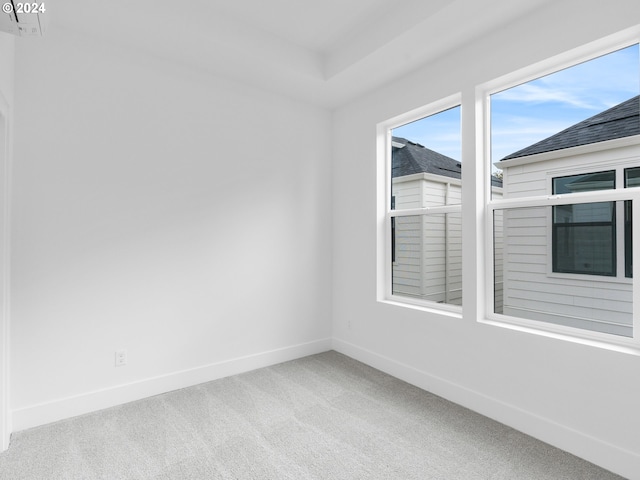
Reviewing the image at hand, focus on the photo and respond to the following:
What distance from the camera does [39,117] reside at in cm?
245

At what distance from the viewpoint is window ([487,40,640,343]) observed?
207 centimetres

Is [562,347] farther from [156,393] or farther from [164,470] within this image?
[156,393]

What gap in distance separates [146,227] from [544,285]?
296cm

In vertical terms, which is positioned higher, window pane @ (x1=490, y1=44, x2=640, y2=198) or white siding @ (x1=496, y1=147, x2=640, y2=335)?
window pane @ (x1=490, y1=44, x2=640, y2=198)

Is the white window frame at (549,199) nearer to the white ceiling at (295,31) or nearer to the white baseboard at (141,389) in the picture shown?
the white ceiling at (295,31)

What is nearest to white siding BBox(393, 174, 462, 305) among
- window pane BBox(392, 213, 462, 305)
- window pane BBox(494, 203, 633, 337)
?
window pane BBox(392, 213, 462, 305)

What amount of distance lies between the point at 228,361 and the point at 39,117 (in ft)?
7.77

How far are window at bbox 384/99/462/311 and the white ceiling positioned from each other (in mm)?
546

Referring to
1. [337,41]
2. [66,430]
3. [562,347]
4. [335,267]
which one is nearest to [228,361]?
[66,430]

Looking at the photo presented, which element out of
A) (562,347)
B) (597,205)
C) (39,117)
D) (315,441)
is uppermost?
(39,117)

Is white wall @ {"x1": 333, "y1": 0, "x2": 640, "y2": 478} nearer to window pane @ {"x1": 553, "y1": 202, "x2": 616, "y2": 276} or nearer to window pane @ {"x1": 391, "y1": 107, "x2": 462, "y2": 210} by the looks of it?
window pane @ {"x1": 391, "y1": 107, "x2": 462, "y2": 210}

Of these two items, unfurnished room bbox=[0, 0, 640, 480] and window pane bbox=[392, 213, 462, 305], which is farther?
window pane bbox=[392, 213, 462, 305]

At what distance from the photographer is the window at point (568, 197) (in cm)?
207

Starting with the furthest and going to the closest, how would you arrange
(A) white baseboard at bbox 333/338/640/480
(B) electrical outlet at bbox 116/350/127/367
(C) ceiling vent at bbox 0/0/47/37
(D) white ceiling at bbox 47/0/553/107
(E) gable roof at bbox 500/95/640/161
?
1. (B) electrical outlet at bbox 116/350/127/367
2. (D) white ceiling at bbox 47/0/553/107
3. (E) gable roof at bbox 500/95/640/161
4. (A) white baseboard at bbox 333/338/640/480
5. (C) ceiling vent at bbox 0/0/47/37
